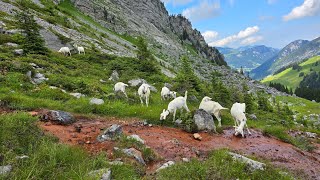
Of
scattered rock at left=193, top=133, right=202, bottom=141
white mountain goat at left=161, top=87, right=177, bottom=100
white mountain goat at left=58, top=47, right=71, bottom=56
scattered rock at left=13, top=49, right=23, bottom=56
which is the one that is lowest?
scattered rock at left=193, top=133, right=202, bottom=141

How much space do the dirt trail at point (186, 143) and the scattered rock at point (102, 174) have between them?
235 centimetres

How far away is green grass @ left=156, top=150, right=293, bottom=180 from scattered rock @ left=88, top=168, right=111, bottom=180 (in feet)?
5.33

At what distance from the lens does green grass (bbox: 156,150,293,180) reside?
9.31 metres

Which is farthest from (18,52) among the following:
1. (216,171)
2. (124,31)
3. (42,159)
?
(124,31)

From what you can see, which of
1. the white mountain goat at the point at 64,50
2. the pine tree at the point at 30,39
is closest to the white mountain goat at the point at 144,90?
the pine tree at the point at 30,39

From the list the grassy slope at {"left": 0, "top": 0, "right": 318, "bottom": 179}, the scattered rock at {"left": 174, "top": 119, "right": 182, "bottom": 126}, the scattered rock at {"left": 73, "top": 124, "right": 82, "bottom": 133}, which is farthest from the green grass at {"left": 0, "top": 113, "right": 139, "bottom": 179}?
the scattered rock at {"left": 174, "top": 119, "right": 182, "bottom": 126}

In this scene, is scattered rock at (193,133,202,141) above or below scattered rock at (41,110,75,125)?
below

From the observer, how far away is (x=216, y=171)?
9.65m

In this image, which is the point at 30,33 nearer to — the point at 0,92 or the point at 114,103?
the point at 0,92

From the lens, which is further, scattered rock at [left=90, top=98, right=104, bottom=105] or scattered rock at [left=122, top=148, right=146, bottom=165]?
scattered rock at [left=90, top=98, right=104, bottom=105]

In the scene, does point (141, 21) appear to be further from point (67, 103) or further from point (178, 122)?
point (178, 122)

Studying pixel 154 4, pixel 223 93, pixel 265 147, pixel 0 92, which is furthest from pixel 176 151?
pixel 154 4

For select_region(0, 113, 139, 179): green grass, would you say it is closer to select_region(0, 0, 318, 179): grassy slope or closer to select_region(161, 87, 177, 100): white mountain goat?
select_region(0, 0, 318, 179): grassy slope

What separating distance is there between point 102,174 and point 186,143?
20.1 ft
